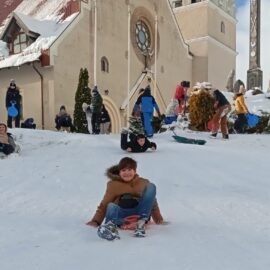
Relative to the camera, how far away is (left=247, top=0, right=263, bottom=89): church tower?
29.0 metres

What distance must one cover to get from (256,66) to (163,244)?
2585cm

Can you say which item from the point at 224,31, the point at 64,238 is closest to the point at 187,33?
the point at 224,31

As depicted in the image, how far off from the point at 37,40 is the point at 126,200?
22044mm

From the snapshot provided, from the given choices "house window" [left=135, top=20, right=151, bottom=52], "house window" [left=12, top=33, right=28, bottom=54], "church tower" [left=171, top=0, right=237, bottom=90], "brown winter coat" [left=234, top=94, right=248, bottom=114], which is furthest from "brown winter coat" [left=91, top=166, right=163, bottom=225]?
"church tower" [left=171, top=0, right=237, bottom=90]

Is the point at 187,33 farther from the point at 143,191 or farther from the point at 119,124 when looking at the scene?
the point at 143,191

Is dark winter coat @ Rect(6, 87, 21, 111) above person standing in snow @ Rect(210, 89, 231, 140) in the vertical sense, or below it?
above

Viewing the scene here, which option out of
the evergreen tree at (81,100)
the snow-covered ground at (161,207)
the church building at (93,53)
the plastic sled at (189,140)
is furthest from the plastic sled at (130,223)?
the church building at (93,53)

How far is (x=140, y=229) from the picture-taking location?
16.2ft

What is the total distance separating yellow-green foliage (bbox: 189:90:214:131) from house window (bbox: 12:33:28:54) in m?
12.5

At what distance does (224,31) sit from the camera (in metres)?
40.5

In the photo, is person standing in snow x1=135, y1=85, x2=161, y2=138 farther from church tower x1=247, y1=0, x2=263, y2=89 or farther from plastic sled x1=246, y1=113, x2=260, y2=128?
church tower x1=247, y1=0, x2=263, y2=89

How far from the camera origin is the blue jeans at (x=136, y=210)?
5078mm

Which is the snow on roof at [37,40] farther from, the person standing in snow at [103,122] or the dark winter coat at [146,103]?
the dark winter coat at [146,103]

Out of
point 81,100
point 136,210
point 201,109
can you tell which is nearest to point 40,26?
point 81,100
